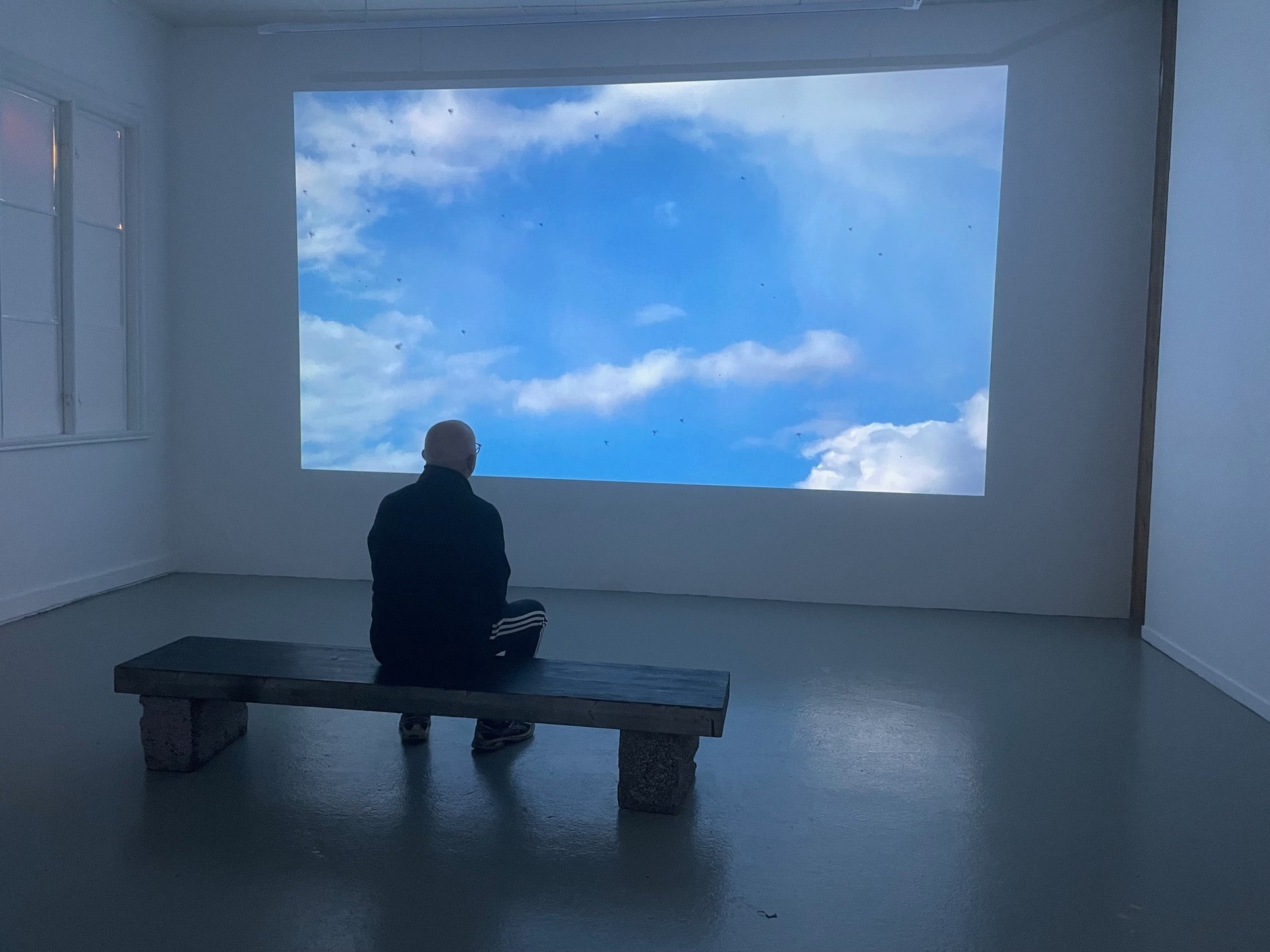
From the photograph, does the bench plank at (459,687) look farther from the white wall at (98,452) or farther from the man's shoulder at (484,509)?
the white wall at (98,452)

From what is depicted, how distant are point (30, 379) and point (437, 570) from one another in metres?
3.08

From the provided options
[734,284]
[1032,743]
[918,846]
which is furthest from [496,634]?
[734,284]

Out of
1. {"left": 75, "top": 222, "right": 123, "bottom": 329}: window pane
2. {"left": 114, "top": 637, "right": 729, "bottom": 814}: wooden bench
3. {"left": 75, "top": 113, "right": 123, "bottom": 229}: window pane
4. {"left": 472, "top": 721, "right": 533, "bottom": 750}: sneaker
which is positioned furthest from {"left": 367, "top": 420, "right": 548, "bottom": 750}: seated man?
{"left": 75, "top": 113, "right": 123, "bottom": 229}: window pane

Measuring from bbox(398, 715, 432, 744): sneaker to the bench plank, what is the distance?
0.30m

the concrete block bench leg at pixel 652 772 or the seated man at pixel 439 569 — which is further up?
the seated man at pixel 439 569

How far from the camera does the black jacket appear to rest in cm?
256

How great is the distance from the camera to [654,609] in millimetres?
4766

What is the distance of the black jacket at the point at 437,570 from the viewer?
8.39 feet

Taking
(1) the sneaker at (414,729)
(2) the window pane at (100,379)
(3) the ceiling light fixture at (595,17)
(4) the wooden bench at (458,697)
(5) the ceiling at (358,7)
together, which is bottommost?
(1) the sneaker at (414,729)

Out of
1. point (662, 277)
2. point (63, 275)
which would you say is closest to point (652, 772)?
point (662, 277)

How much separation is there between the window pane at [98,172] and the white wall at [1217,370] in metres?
5.09

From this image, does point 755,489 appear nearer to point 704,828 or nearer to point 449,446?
point 449,446

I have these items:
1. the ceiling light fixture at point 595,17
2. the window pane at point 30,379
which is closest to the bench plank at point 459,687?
the window pane at point 30,379

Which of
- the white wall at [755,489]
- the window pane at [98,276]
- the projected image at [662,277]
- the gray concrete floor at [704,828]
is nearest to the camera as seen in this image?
the gray concrete floor at [704,828]
